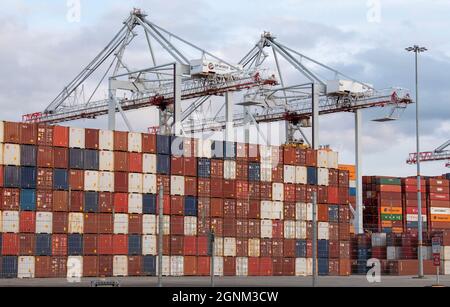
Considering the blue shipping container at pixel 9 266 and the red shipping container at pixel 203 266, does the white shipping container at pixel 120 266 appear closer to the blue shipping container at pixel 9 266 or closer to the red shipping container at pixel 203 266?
the red shipping container at pixel 203 266

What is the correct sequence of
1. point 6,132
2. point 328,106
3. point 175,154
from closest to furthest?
point 6,132, point 175,154, point 328,106

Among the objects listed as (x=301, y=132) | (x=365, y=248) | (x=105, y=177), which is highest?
(x=301, y=132)

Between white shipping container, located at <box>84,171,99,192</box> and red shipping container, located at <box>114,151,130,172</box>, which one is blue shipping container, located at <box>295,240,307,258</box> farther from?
white shipping container, located at <box>84,171,99,192</box>

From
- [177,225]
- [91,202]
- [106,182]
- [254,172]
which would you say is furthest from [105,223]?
[254,172]

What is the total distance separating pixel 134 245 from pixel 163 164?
282 inches

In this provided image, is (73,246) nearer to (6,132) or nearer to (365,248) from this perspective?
(6,132)

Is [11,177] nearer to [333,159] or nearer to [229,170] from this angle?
[229,170]

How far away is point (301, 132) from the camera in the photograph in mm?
100500

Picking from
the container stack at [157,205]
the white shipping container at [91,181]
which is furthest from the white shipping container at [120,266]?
the white shipping container at [91,181]

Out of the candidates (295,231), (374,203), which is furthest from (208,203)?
(374,203)

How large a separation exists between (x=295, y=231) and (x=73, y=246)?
72.1 ft

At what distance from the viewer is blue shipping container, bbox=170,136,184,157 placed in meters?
65.2

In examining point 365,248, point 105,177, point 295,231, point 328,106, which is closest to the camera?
point 105,177

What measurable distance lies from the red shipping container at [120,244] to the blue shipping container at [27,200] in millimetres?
7298
